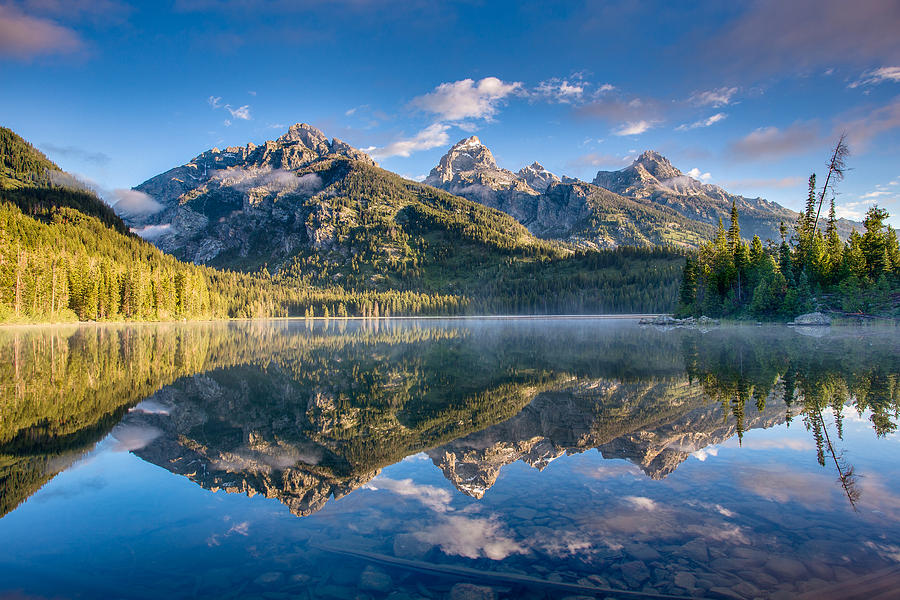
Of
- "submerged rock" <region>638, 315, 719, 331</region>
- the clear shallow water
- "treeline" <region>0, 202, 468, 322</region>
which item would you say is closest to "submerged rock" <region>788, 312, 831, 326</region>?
"submerged rock" <region>638, 315, 719, 331</region>

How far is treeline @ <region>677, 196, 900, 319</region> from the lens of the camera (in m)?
76.4

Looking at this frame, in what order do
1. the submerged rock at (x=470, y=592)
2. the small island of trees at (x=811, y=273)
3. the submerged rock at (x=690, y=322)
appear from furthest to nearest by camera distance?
1. the submerged rock at (x=690, y=322)
2. the small island of trees at (x=811, y=273)
3. the submerged rock at (x=470, y=592)

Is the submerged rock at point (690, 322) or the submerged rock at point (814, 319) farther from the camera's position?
the submerged rock at point (690, 322)

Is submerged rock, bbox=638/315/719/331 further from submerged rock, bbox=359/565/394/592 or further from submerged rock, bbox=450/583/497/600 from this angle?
submerged rock, bbox=359/565/394/592

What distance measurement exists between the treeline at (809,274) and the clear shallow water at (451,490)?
7169 cm

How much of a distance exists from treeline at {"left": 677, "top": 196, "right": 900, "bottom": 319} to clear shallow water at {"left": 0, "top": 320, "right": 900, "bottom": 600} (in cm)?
7169

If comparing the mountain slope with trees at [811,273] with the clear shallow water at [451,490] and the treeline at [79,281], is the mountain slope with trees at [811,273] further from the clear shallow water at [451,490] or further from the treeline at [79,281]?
the treeline at [79,281]

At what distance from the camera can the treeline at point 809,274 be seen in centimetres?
7644

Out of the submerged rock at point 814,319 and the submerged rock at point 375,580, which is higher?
the submerged rock at point 814,319

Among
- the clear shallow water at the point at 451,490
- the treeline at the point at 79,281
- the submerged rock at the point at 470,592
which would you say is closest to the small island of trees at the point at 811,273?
the clear shallow water at the point at 451,490

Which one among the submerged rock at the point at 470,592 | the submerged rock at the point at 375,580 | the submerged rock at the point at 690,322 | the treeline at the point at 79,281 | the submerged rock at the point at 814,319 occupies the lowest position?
the submerged rock at the point at 690,322

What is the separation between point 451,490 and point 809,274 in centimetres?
9810

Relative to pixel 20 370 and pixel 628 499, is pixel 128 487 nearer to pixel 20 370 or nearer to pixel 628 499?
pixel 628 499

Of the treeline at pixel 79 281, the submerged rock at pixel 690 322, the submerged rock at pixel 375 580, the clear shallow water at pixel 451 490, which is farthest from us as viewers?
the submerged rock at pixel 690 322
